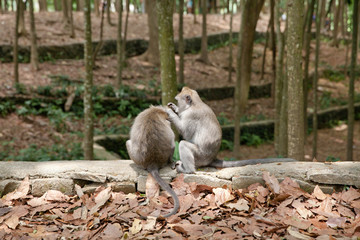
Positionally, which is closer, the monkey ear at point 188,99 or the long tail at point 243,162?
the long tail at point 243,162

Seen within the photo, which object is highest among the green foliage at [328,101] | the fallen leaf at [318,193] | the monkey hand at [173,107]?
the monkey hand at [173,107]

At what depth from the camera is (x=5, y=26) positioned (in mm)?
15961

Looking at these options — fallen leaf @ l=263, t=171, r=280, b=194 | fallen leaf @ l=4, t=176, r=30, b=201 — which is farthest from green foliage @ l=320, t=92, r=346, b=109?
fallen leaf @ l=4, t=176, r=30, b=201

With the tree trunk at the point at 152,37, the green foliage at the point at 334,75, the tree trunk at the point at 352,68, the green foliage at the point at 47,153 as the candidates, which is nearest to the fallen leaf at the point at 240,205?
the tree trunk at the point at 352,68

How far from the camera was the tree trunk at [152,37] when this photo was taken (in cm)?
1523

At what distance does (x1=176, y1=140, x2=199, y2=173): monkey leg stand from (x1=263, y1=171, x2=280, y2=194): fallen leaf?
0.94 metres

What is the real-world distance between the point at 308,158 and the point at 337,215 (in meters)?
7.30

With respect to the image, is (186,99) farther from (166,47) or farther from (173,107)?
(166,47)

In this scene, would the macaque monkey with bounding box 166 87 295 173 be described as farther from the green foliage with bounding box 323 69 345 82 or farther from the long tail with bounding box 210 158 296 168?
the green foliage with bounding box 323 69 345 82

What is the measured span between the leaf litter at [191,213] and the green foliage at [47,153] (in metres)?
3.83

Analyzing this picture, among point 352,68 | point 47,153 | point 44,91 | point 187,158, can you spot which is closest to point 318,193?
point 187,158

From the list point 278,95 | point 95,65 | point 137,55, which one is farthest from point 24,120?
point 137,55

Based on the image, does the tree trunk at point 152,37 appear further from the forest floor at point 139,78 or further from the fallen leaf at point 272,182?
the fallen leaf at point 272,182

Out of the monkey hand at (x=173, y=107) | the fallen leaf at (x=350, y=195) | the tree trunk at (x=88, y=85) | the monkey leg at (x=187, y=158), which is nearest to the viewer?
the fallen leaf at (x=350, y=195)
